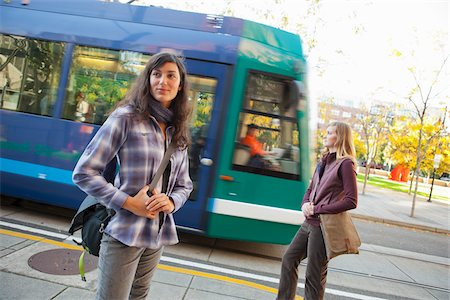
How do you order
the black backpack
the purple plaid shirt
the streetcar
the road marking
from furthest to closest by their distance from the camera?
1. the streetcar
2. the road marking
3. the black backpack
4. the purple plaid shirt

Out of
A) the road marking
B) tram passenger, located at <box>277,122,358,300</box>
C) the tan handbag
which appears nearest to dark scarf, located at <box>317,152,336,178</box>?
tram passenger, located at <box>277,122,358,300</box>

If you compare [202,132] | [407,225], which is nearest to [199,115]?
[202,132]

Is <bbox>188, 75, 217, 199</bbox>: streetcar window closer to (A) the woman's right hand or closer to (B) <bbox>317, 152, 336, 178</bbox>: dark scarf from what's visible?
(B) <bbox>317, 152, 336, 178</bbox>: dark scarf

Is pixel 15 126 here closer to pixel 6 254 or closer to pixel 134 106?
pixel 6 254

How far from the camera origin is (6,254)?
3.71 m

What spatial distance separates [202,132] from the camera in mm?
4703

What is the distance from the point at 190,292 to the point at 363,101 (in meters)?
19.3

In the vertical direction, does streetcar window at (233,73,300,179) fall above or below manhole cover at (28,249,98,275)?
above

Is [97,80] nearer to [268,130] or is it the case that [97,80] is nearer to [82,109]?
[82,109]

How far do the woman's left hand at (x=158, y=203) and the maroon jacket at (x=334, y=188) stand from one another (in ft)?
5.42

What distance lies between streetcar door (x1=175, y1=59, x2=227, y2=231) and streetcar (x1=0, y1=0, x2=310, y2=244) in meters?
0.01

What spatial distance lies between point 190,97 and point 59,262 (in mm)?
2449

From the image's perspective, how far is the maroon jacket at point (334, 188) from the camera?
9.11 feet

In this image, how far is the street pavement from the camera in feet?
10.7
